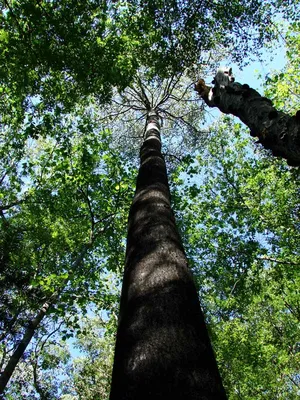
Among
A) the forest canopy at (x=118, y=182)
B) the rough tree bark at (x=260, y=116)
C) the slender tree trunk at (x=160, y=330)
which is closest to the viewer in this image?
the slender tree trunk at (x=160, y=330)

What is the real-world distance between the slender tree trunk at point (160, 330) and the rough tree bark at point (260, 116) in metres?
1.47

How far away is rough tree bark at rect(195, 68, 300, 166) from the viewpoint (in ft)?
9.90

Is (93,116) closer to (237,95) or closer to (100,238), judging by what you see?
(100,238)

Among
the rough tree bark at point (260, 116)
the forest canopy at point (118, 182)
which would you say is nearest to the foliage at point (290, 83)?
the forest canopy at point (118, 182)

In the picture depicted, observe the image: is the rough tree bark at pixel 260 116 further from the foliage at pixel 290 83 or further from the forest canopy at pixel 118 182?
the foliage at pixel 290 83

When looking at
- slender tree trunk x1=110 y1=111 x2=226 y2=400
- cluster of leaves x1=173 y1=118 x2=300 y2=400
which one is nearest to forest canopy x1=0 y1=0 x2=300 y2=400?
cluster of leaves x1=173 y1=118 x2=300 y2=400

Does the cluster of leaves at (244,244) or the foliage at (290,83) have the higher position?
the foliage at (290,83)

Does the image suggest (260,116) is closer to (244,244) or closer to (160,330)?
(160,330)

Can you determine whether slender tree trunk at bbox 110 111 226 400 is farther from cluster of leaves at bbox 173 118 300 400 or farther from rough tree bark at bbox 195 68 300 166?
cluster of leaves at bbox 173 118 300 400

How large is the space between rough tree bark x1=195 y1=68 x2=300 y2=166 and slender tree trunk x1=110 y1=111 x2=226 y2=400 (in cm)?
147

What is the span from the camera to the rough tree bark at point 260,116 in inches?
119

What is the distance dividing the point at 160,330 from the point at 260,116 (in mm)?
2906

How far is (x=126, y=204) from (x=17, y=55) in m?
6.32

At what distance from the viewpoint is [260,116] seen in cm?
363
